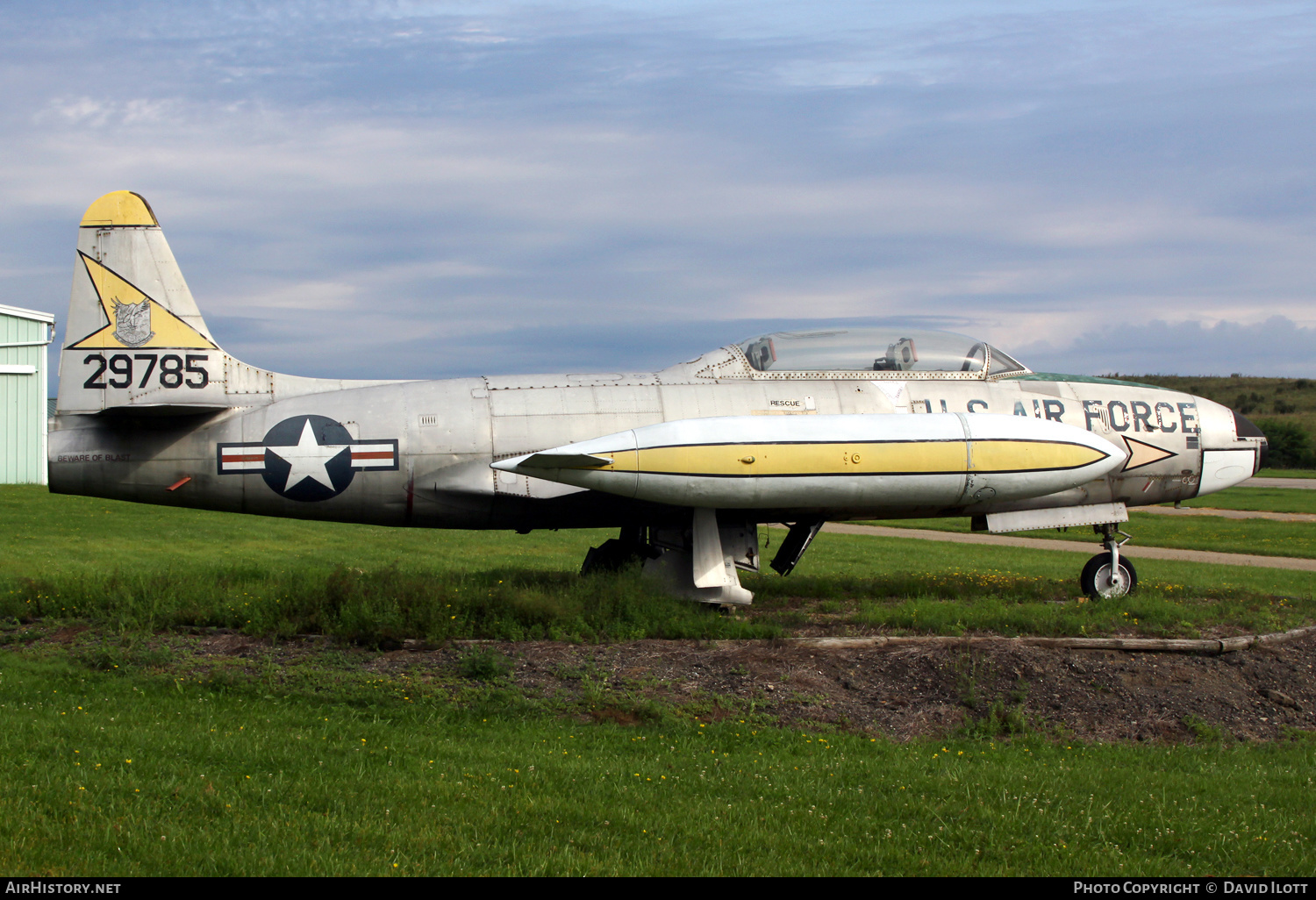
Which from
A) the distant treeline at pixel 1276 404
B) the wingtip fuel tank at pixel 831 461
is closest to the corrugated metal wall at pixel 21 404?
the wingtip fuel tank at pixel 831 461

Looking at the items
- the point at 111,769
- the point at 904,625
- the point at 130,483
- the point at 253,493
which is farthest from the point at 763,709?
the point at 130,483

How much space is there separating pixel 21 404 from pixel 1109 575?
31.9 metres

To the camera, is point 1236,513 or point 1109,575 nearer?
point 1109,575

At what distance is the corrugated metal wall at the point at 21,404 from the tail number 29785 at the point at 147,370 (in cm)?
2414

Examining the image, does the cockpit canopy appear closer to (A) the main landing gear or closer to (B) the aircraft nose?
(A) the main landing gear

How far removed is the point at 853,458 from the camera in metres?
10.9

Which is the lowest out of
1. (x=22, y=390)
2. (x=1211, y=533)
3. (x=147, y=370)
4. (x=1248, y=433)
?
(x=1211, y=533)

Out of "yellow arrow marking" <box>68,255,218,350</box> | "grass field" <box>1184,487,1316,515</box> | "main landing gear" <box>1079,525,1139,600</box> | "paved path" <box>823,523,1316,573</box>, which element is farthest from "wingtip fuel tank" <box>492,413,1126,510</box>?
"grass field" <box>1184,487,1316,515</box>

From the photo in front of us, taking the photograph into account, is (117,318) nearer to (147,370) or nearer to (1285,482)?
(147,370)

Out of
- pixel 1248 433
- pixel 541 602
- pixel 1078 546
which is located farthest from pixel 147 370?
pixel 1078 546

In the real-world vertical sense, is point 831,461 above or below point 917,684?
above

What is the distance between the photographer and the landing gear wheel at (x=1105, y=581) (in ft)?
42.9

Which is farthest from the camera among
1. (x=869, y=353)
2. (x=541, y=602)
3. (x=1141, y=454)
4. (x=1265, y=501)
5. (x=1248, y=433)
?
(x=1265, y=501)

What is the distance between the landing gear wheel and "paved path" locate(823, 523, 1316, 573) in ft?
36.8
